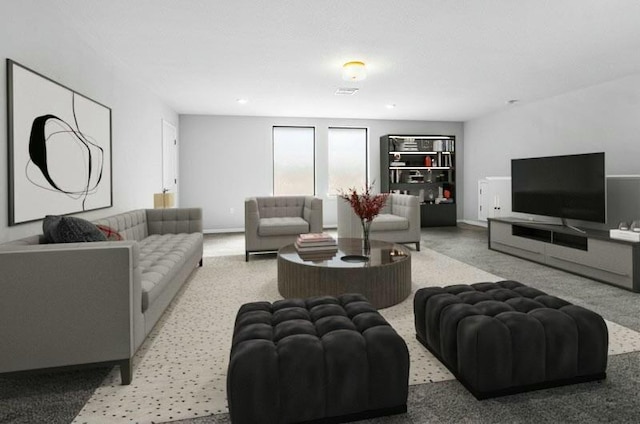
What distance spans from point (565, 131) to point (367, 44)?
13.4 feet

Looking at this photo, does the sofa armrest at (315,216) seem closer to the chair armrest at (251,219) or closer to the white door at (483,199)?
the chair armrest at (251,219)

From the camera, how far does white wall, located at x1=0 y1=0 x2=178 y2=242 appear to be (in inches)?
102

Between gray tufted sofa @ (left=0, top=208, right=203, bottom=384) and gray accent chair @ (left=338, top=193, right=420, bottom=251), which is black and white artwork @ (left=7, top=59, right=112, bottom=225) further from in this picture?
gray accent chair @ (left=338, top=193, right=420, bottom=251)

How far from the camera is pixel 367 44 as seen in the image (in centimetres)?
393

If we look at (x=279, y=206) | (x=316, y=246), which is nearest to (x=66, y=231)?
(x=316, y=246)

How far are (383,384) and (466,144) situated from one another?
27.1 ft

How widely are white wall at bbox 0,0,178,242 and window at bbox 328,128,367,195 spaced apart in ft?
11.5

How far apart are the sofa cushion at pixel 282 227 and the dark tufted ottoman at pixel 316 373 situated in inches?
135

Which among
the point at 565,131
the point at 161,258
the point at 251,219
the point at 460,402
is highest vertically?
the point at 565,131

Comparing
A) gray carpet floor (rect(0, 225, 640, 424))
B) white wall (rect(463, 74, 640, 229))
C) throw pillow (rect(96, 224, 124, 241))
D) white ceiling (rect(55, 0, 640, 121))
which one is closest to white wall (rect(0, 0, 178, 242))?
white ceiling (rect(55, 0, 640, 121))

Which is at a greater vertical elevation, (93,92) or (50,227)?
(93,92)

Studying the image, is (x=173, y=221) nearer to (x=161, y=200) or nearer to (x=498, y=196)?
(x=161, y=200)

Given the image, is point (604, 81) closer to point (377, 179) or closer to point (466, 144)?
point (466, 144)

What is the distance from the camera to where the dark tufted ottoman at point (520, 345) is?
187 cm
